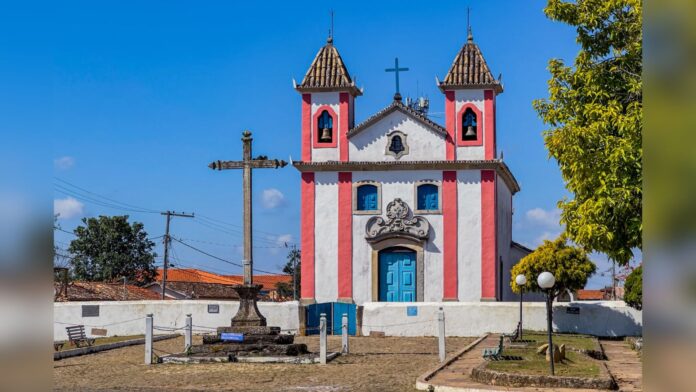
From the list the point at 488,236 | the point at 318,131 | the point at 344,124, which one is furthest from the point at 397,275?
the point at 318,131

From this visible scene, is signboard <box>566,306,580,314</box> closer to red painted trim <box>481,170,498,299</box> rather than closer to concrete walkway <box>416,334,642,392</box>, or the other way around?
red painted trim <box>481,170,498,299</box>

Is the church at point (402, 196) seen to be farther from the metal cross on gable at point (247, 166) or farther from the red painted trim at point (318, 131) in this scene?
the metal cross on gable at point (247, 166)

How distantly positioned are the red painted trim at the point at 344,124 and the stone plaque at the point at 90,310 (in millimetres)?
9877

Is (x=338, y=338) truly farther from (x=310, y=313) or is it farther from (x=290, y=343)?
(x=290, y=343)

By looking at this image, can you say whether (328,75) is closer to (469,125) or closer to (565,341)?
(469,125)

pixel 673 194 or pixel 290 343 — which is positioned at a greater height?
pixel 673 194

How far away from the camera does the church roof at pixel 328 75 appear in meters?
30.6

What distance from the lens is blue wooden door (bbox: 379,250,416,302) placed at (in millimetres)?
30016

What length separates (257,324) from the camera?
19.9 meters

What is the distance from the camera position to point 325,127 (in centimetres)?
3080

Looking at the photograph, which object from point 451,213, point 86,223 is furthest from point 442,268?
point 86,223

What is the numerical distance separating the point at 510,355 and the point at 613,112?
582 cm

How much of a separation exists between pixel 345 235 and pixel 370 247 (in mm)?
989

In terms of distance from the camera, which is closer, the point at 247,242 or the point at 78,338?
the point at 247,242
